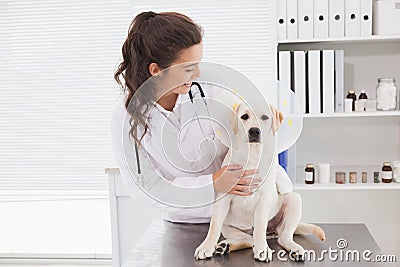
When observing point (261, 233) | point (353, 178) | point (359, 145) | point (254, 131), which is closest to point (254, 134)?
point (254, 131)

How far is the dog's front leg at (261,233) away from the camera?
115cm

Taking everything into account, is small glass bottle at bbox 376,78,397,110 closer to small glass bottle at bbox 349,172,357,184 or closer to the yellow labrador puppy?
small glass bottle at bbox 349,172,357,184

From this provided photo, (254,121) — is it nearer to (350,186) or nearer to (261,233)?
(261,233)

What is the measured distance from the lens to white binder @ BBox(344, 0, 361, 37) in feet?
8.14

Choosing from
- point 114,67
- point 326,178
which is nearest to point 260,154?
point 326,178

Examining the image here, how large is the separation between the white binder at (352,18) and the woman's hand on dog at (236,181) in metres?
1.54

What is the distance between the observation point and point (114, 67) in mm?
3039

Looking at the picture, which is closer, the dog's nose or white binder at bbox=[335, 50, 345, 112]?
the dog's nose

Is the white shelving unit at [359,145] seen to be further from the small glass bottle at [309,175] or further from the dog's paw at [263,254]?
the dog's paw at [263,254]

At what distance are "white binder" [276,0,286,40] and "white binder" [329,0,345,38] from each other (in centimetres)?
21

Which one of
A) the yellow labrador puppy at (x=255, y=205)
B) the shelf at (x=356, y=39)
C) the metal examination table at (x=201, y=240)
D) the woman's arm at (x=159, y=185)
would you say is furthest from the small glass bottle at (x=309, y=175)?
the yellow labrador puppy at (x=255, y=205)

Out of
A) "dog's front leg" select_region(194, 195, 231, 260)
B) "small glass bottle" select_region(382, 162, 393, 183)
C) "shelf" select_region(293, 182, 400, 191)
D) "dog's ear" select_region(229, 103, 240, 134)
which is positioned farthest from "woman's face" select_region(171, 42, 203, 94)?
"small glass bottle" select_region(382, 162, 393, 183)

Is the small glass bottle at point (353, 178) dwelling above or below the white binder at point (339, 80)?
below

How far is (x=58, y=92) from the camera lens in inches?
122
